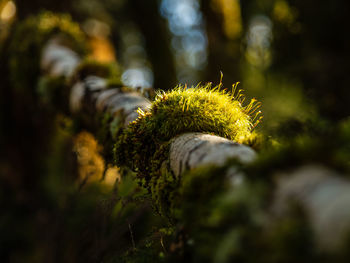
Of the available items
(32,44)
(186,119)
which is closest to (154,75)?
(32,44)

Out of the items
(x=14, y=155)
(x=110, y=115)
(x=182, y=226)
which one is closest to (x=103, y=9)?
(x=14, y=155)

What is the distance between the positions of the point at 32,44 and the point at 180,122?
4.16 metres

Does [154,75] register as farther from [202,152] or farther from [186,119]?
[202,152]

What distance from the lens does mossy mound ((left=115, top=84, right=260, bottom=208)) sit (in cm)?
160

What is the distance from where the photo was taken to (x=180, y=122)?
159 cm

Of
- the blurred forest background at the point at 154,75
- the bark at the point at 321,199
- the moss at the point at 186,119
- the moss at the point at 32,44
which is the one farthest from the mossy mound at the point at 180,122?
the moss at the point at 32,44

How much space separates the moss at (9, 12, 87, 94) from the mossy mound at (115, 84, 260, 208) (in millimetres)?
3445

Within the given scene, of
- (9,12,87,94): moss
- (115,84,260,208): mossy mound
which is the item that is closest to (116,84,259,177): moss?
(115,84,260,208): mossy mound

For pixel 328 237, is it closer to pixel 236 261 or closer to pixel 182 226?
pixel 236 261

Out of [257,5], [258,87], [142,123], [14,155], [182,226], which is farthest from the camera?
[257,5]

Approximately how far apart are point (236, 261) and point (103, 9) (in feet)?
30.3

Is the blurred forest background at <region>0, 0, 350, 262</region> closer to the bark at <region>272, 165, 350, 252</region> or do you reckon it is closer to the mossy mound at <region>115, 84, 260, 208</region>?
the mossy mound at <region>115, 84, 260, 208</region>

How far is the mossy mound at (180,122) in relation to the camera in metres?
1.60

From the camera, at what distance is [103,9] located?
28.1 feet
